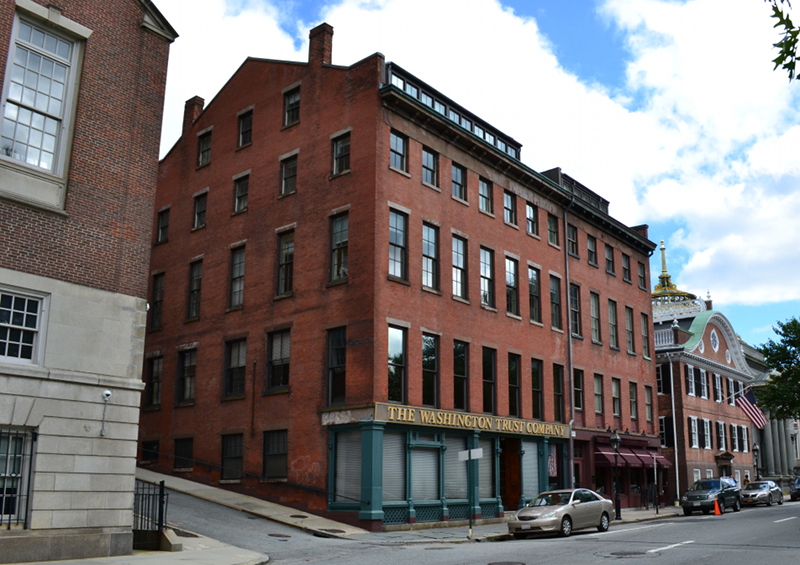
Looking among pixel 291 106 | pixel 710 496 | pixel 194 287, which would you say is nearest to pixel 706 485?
pixel 710 496

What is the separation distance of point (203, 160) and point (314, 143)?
25.4 feet

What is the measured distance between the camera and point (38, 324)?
16.2 m

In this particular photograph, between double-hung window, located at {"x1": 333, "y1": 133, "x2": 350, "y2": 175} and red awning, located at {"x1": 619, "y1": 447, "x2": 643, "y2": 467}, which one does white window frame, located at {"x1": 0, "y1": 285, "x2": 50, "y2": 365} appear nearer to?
double-hung window, located at {"x1": 333, "y1": 133, "x2": 350, "y2": 175}

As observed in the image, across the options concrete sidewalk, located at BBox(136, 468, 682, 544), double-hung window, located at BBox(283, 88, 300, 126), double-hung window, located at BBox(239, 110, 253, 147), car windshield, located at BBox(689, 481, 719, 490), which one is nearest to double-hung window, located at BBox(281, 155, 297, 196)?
double-hung window, located at BBox(283, 88, 300, 126)

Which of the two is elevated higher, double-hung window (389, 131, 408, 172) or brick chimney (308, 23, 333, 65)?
brick chimney (308, 23, 333, 65)

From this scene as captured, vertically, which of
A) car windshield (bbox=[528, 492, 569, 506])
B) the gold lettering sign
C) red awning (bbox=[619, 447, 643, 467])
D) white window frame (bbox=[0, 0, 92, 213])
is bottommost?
car windshield (bbox=[528, 492, 569, 506])

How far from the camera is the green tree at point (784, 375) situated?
5316 cm

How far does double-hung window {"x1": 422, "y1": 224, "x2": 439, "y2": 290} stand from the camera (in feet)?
96.3

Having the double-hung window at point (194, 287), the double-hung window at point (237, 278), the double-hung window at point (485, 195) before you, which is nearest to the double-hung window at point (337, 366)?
the double-hung window at point (237, 278)

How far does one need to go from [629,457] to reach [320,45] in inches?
1007

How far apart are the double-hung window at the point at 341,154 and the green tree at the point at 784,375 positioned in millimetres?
38694

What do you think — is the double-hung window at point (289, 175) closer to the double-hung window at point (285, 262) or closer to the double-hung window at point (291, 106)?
the double-hung window at point (291, 106)

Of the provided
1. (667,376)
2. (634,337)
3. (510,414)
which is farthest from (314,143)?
(667,376)

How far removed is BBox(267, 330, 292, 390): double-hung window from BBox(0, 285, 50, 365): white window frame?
1334 centimetres
